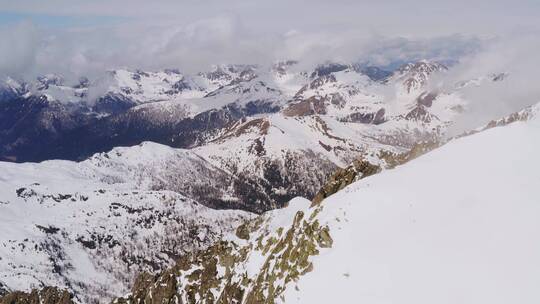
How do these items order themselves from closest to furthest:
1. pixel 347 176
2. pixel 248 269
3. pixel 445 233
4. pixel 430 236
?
pixel 445 233
pixel 430 236
pixel 248 269
pixel 347 176

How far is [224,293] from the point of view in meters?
98.9

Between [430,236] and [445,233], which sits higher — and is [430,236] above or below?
below

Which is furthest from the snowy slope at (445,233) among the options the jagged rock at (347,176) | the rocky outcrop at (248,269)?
the jagged rock at (347,176)

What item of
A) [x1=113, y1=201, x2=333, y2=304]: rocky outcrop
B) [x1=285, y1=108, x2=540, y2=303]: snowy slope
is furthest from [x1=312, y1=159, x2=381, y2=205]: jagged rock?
[x1=285, y1=108, x2=540, y2=303]: snowy slope

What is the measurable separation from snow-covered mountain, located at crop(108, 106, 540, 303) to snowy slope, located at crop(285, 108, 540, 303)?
108 millimetres

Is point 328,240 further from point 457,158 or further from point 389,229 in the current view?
point 457,158

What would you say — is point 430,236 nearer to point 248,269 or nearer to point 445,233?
point 445,233

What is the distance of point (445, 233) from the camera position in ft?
189

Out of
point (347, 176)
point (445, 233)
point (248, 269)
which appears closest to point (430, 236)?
point (445, 233)

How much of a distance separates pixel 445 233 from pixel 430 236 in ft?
5.19

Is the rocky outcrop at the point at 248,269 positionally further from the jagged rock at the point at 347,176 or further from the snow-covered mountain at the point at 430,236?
the jagged rock at the point at 347,176

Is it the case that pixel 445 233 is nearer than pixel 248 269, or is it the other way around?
pixel 445 233

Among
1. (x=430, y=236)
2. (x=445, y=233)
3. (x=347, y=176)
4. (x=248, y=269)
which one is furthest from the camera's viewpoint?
(x=347, y=176)

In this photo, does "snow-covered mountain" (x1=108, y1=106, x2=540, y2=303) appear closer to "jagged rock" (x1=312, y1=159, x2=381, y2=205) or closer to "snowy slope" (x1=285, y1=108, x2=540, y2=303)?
"snowy slope" (x1=285, y1=108, x2=540, y2=303)
